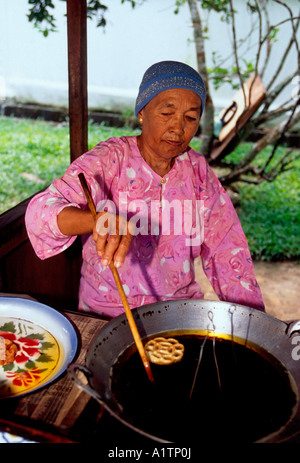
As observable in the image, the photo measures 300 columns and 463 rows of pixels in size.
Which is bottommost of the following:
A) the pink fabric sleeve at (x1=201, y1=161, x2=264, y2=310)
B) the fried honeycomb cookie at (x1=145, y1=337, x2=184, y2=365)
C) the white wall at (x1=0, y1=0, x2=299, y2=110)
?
the fried honeycomb cookie at (x1=145, y1=337, x2=184, y2=365)

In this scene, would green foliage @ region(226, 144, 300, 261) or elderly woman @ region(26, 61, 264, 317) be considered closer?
elderly woman @ region(26, 61, 264, 317)

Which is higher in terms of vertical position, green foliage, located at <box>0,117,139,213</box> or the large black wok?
green foliage, located at <box>0,117,139,213</box>

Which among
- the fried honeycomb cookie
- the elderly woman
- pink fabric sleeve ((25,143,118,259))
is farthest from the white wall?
the fried honeycomb cookie

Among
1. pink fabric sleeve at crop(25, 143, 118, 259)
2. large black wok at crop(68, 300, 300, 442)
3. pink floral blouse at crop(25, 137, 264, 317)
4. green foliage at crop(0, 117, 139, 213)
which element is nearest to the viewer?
large black wok at crop(68, 300, 300, 442)

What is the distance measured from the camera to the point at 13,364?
1257 mm

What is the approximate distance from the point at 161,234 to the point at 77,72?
110 centimetres

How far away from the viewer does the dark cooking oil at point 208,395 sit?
1.01 meters

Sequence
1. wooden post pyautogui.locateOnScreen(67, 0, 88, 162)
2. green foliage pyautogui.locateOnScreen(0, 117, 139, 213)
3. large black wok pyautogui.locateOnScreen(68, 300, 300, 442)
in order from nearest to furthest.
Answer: large black wok pyautogui.locateOnScreen(68, 300, 300, 442)
wooden post pyautogui.locateOnScreen(67, 0, 88, 162)
green foliage pyautogui.locateOnScreen(0, 117, 139, 213)

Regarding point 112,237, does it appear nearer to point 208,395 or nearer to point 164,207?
point 208,395

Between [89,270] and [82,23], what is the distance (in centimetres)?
134

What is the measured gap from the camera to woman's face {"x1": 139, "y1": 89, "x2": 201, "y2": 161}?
5.64 ft

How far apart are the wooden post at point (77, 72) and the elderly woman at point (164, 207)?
68 cm
